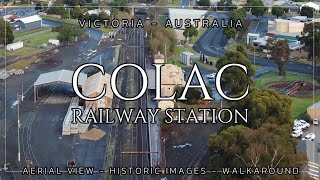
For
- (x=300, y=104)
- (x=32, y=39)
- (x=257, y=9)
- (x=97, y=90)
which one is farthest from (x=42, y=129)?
(x=257, y=9)

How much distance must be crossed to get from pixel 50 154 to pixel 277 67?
15.4 feet

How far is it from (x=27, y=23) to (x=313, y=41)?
21.4 ft

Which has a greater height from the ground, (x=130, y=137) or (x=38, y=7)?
(x=38, y=7)

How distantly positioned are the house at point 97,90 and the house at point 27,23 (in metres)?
5.65

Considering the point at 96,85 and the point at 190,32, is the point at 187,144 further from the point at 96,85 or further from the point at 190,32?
the point at 190,32

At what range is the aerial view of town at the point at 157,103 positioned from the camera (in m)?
4.06

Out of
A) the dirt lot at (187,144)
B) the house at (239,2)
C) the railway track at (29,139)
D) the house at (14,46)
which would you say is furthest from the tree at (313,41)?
the house at (239,2)

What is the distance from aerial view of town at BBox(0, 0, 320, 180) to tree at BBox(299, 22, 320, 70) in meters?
0.02

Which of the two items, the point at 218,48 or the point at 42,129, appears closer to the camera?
the point at 42,129

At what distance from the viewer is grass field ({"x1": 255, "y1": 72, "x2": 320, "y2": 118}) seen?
6870mm

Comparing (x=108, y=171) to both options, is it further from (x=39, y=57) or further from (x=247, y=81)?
(x=39, y=57)

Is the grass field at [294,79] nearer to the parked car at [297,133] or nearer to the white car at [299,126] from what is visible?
the white car at [299,126]

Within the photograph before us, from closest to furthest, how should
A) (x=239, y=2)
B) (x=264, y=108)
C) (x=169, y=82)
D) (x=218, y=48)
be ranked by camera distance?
(x=264, y=108), (x=169, y=82), (x=218, y=48), (x=239, y=2)

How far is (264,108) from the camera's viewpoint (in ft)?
15.5
